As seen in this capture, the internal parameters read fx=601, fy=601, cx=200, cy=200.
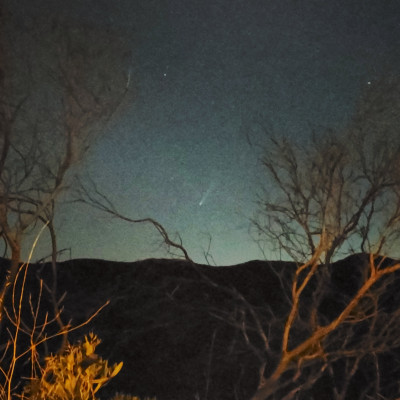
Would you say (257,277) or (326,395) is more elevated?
(257,277)

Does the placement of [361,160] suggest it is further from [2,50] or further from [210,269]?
[210,269]

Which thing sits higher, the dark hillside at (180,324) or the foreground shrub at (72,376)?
the dark hillside at (180,324)

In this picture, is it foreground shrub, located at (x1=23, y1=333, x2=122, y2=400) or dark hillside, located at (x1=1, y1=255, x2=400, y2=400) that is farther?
dark hillside, located at (x1=1, y1=255, x2=400, y2=400)

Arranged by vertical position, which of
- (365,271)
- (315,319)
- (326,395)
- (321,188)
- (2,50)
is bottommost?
(326,395)

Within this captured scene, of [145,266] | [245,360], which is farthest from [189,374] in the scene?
[145,266]

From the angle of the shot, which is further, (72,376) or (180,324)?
(180,324)

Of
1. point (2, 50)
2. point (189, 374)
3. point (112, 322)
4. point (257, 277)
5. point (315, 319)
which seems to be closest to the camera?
point (2, 50)

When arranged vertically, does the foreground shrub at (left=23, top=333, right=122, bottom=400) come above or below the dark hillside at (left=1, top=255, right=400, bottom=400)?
below

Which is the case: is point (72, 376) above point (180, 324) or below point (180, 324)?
below

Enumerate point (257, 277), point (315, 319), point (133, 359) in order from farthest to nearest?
1. point (257, 277)
2. point (133, 359)
3. point (315, 319)

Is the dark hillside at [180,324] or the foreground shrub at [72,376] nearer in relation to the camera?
the foreground shrub at [72,376]

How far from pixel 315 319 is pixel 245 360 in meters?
9.70

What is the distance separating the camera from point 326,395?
56.0 ft

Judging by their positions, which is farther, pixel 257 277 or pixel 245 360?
pixel 257 277
